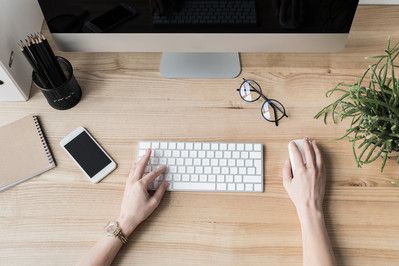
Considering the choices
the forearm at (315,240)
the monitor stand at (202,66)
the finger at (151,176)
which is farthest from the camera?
the monitor stand at (202,66)

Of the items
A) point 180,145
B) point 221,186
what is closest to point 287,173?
point 221,186

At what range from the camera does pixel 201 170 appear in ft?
3.38

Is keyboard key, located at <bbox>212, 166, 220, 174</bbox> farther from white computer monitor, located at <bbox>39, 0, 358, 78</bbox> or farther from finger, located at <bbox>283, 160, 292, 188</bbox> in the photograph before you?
white computer monitor, located at <bbox>39, 0, 358, 78</bbox>

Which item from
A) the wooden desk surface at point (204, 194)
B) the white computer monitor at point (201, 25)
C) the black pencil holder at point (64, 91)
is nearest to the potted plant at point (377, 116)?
the wooden desk surface at point (204, 194)

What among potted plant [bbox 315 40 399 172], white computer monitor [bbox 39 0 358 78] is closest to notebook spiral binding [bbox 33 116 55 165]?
white computer monitor [bbox 39 0 358 78]

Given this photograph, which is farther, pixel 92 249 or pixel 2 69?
pixel 2 69

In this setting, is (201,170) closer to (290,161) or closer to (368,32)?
(290,161)

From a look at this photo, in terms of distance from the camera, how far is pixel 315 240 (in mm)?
914

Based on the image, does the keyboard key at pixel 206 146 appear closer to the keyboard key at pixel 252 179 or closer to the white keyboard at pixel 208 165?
the white keyboard at pixel 208 165

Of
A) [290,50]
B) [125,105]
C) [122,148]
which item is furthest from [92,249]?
[290,50]

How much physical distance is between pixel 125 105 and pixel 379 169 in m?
0.63

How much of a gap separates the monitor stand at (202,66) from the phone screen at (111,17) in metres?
0.20

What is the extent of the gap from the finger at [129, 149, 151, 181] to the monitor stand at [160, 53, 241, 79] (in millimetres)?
254

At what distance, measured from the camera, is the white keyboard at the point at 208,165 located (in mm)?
1011
